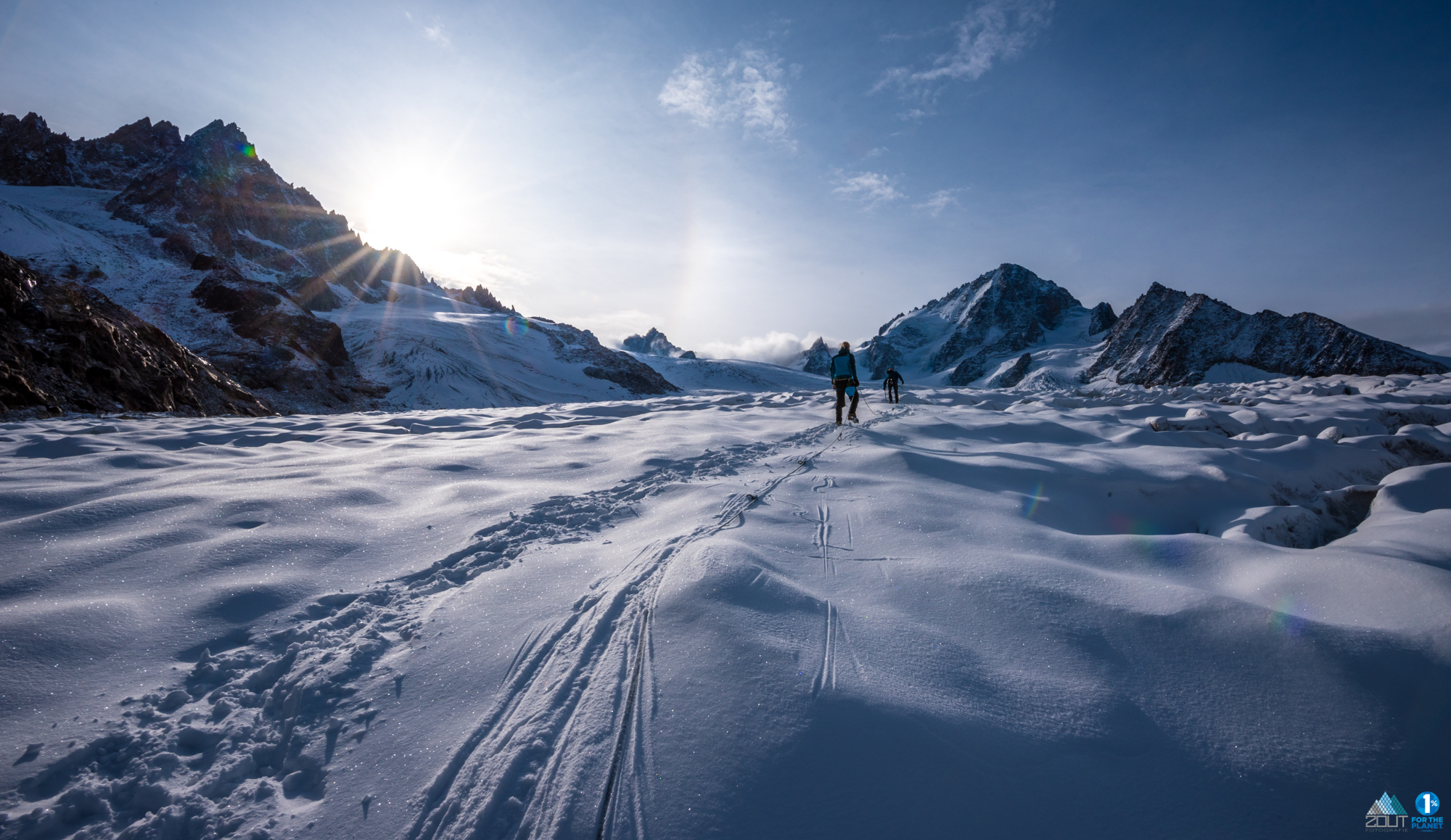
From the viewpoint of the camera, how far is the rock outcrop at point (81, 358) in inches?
359

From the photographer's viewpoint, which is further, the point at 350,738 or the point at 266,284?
the point at 266,284

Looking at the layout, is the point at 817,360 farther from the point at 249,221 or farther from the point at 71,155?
the point at 71,155

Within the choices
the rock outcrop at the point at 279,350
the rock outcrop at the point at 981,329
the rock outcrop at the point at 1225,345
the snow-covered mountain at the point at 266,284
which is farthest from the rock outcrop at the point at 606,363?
the rock outcrop at the point at 981,329

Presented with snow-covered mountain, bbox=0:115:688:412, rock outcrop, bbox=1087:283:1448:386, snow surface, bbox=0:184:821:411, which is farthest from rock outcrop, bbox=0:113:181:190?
rock outcrop, bbox=1087:283:1448:386

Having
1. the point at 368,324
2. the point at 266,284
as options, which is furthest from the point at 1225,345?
the point at 368,324

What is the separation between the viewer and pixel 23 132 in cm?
7250

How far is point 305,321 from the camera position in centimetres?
3212

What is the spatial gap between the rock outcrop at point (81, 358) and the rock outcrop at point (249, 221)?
168ft

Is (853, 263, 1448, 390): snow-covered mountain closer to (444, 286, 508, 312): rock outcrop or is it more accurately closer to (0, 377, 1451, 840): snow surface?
(0, 377, 1451, 840): snow surface

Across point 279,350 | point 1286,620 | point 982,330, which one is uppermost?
point 982,330

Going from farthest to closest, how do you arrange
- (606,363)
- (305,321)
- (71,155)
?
(71,155), (606,363), (305,321)

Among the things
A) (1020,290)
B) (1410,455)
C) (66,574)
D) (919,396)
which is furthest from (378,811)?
(1020,290)

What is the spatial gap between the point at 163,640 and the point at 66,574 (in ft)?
3.88

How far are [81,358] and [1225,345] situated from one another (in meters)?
94.3
